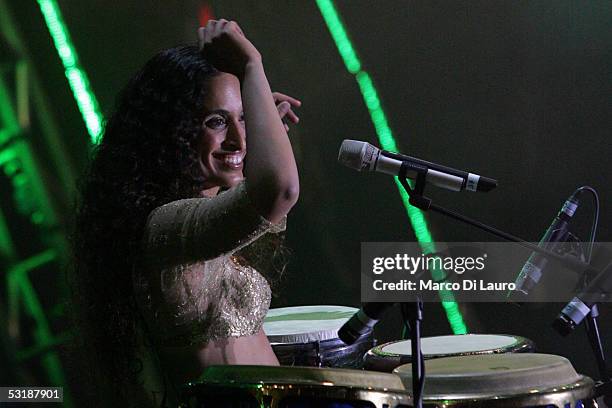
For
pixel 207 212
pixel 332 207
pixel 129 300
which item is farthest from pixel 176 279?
pixel 332 207

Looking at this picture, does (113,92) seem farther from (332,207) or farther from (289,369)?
(289,369)

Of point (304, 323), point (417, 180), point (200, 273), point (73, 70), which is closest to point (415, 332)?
point (200, 273)

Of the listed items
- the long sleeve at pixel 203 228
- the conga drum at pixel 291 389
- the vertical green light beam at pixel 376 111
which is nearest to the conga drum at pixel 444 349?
the conga drum at pixel 291 389

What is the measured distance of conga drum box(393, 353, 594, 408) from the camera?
155 cm

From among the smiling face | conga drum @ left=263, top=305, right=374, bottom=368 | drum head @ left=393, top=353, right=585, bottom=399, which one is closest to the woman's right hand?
the smiling face

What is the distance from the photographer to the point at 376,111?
3.43 m

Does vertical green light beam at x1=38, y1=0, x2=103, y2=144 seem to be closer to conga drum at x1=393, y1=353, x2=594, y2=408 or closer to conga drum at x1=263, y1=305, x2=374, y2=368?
conga drum at x1=263, y1=305, x2=374, y2=368

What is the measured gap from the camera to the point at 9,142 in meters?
3.32

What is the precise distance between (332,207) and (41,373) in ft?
5.10

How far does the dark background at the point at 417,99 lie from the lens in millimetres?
3354

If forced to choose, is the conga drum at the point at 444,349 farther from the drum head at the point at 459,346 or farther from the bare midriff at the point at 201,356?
the bare midriff at the point at 201,356

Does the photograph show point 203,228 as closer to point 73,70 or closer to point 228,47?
point 228,47

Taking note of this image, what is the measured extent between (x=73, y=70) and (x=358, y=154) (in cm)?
203

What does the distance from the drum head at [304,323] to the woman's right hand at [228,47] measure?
121 cm
